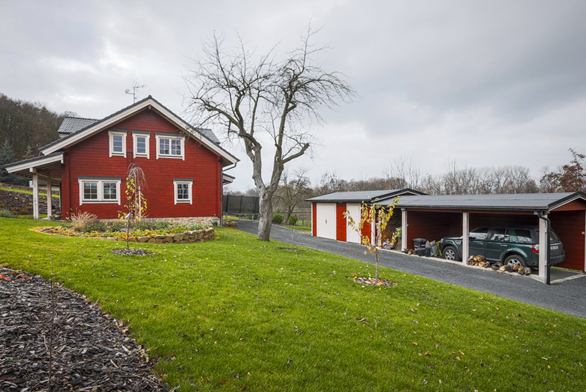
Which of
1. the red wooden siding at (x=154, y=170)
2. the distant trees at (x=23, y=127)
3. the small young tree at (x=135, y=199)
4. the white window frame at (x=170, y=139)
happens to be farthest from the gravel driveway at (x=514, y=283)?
the distant trees at (x=23, y=127)

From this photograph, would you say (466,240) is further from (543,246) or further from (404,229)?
(404,229)

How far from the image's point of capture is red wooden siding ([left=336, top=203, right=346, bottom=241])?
60.5 feet

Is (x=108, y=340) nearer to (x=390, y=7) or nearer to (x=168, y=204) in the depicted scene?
(x=390, y=7)

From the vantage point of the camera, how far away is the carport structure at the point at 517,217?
393 inches

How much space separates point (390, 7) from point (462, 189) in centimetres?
2890

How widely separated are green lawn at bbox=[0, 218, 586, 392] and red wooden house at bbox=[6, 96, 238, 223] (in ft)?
32.7

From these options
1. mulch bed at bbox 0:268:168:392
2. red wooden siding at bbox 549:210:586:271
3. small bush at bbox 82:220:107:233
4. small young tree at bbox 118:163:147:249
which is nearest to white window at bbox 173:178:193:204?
small young tree at bbox 118:163:147:249

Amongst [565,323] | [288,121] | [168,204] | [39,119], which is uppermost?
[39,119]

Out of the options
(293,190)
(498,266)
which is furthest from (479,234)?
(293,190)

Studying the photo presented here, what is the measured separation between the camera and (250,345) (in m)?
3.54

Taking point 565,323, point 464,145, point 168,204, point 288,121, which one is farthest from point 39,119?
point 464,145

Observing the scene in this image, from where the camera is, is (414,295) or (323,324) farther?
(414,295)

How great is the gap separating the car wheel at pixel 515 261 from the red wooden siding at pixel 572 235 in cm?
326

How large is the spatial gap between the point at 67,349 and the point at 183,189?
52.3ft
